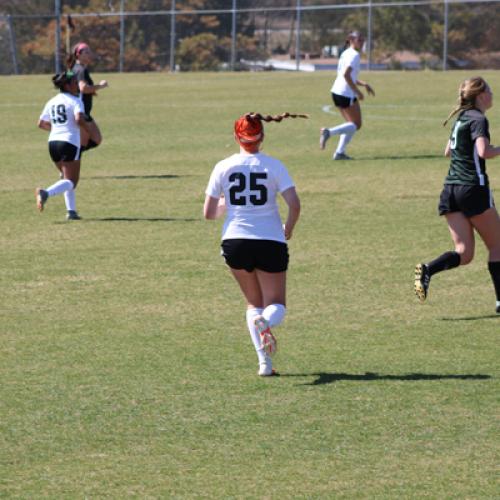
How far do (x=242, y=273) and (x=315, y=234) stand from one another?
6.37 metres

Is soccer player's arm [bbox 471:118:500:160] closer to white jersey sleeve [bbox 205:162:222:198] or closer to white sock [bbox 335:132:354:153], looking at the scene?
white jersey sleeve [bbox 205:162:222:198]

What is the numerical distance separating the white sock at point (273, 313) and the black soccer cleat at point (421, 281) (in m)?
2.25

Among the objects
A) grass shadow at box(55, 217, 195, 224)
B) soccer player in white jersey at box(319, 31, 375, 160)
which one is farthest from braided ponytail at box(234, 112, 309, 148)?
soccer player in white jersey at box(319, 31, 375, 160)

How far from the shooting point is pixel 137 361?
937 centimetres

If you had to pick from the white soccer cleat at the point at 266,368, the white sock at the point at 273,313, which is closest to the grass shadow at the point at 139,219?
the white soccer cleat at the point at 266,368

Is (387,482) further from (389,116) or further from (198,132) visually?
(389,116)

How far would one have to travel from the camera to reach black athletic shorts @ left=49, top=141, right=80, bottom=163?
16078 millimetres

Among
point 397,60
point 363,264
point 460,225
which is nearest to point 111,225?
point 363,264

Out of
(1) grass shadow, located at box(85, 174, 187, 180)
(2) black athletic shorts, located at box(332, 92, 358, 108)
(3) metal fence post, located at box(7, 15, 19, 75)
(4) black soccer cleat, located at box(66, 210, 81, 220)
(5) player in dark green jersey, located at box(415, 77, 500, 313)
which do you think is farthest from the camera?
(3) metal fence post, located at box(7, 15, 19, 75)

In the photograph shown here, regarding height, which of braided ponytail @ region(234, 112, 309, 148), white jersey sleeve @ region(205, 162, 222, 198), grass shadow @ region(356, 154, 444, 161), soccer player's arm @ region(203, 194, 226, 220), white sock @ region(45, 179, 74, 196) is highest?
braided ponytail @ region(234, 112, 309, 148)

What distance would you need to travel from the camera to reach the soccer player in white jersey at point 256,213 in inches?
334

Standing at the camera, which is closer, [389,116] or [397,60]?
[389,116]

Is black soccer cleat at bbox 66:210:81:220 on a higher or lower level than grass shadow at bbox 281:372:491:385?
lower

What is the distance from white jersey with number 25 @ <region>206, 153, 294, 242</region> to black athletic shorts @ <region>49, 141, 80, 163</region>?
779cm
